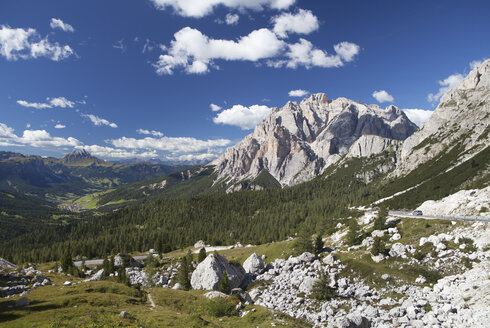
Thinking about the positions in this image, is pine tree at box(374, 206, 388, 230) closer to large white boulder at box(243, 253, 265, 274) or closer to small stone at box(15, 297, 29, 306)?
large white boulder at box(243, 253, 265, 274)

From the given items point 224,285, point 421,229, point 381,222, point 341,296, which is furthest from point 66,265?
point 421,229

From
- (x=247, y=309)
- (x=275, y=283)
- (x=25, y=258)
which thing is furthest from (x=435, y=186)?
(x=25, y=258)

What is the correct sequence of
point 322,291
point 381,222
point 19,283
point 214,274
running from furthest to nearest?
point 381,222 → point 214,274 → point 19,283 → point 322,291

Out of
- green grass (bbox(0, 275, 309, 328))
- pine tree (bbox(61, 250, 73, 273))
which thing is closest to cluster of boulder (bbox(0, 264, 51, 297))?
green grass (bbox(0, 275, 309, 328))

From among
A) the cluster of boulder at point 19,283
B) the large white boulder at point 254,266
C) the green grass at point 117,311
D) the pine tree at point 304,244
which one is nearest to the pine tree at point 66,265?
the cluster of boulder at point 19,283

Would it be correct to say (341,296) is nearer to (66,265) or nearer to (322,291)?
(322,291)

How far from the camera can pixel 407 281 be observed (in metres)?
48.6

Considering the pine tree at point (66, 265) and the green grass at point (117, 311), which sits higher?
the green grass at point (117, 311)

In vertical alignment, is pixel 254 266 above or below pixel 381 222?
below

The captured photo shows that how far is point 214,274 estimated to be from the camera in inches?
Result: 2692

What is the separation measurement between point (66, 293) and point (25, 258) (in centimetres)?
12612

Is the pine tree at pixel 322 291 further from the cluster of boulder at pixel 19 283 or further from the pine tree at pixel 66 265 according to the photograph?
the pine tree at pixel 66 265

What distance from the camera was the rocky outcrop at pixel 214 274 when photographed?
223 feet

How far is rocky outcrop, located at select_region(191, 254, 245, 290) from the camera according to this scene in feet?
223
